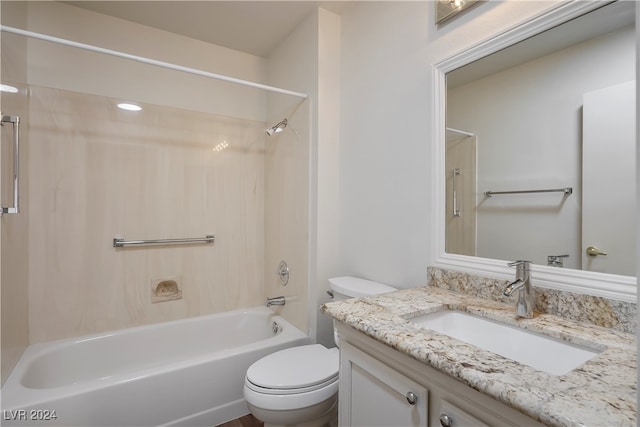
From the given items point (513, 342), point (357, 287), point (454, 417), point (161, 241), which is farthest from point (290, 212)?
point (454, 417)

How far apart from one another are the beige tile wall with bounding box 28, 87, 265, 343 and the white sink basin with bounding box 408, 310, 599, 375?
1.83 meters

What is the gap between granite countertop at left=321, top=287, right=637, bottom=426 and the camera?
1.65 ft

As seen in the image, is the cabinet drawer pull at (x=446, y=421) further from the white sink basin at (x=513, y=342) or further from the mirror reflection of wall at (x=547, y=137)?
the mirror reflection of wall at (x=547, y=137)

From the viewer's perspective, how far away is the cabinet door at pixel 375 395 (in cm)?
79

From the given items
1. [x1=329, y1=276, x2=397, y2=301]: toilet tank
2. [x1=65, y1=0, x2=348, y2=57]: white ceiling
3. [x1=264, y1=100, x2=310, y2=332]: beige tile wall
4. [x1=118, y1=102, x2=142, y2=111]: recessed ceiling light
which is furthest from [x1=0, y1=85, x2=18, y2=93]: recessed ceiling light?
[x1=329, y1=276, x2=397, y2=301]: toilet tank

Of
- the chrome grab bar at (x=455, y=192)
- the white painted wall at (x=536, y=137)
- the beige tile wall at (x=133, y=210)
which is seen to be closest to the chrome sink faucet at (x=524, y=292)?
the white painted wall at (x=536, y=137)

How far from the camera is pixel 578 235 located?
0.98m

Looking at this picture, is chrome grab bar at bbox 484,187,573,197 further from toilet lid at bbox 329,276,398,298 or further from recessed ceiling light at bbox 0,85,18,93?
recessed ceiling light at bbox 0,85,18,93

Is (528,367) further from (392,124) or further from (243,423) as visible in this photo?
(243,423)

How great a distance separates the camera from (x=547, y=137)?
107 cm

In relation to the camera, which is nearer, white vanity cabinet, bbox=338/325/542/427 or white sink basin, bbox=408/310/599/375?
white vanity cabinet, bbox=338/325/542/427

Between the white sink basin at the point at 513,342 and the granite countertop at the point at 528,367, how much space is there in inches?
1.0

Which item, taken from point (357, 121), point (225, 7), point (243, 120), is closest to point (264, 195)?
point (243, 120)

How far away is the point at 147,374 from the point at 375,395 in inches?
47.2
